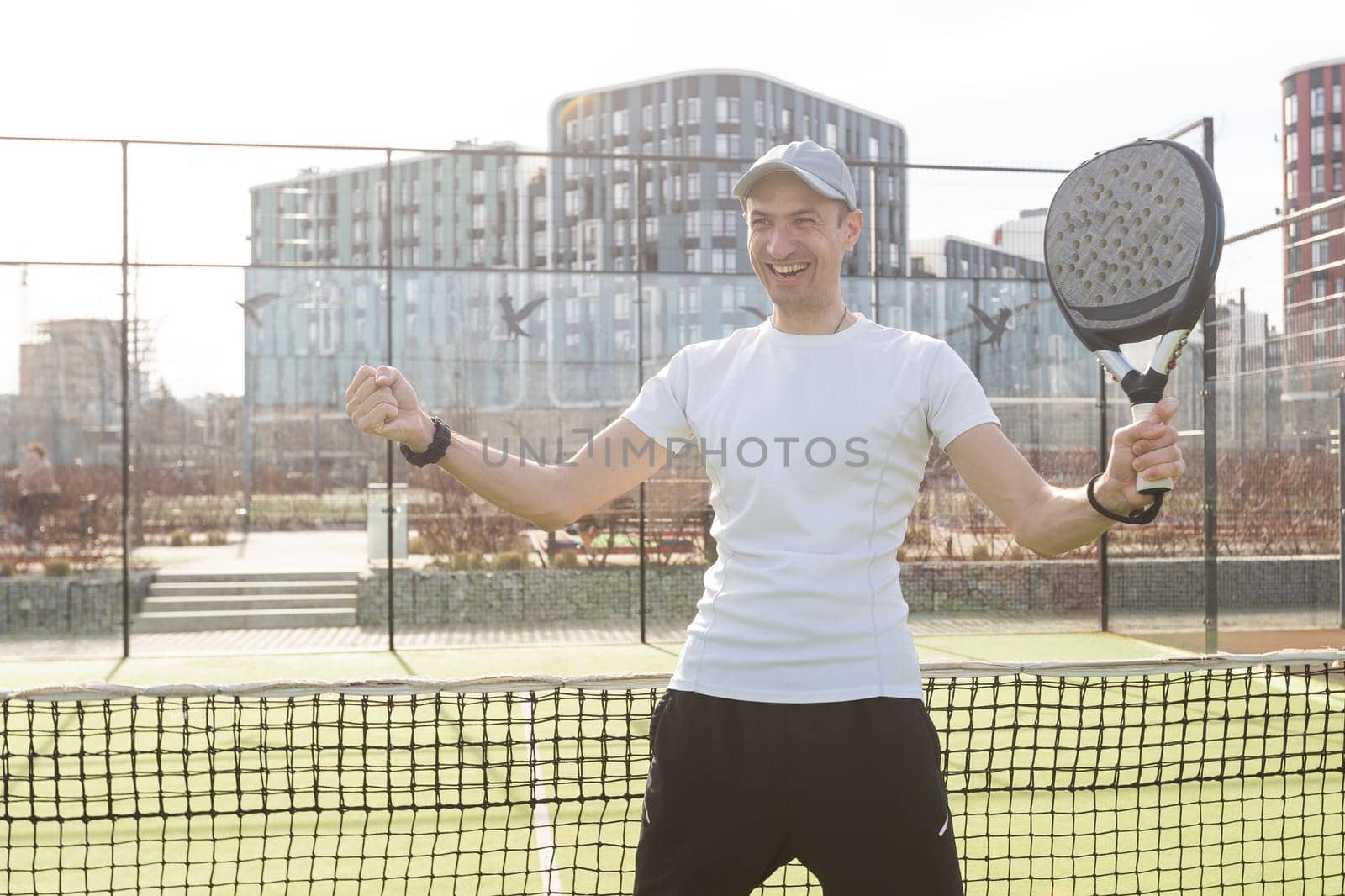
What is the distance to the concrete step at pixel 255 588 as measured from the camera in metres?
8.87

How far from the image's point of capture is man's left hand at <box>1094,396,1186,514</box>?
1.23 metres

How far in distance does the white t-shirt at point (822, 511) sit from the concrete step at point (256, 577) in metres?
8.09

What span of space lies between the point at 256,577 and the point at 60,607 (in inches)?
56.7

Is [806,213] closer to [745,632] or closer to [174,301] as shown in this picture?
[745,632]

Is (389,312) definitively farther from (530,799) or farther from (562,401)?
(530,799)

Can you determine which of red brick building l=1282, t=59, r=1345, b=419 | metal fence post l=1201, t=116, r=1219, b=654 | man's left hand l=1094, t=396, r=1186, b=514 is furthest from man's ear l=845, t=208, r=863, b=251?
metal fence post l=1201, t=116, r=1219, b=654

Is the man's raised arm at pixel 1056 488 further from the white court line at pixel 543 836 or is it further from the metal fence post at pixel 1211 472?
the metal fence post at pixel 1211 472

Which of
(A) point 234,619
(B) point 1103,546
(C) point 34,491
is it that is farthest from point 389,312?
(B) point 1103,546

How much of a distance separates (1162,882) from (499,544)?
6.60 m

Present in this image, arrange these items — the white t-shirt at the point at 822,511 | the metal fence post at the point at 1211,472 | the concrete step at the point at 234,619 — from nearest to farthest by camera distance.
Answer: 1. the white t-shirt at the point at 822,511
2. the metal fence post at the point at 1211,472
3. the concrete step at the point at 234,619

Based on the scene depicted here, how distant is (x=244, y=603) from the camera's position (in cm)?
872

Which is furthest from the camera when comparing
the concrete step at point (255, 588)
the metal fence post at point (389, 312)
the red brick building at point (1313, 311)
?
the concrete step at point (255, 588)

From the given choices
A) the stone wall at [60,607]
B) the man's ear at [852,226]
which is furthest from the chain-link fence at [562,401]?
the man's ear at [852,226]

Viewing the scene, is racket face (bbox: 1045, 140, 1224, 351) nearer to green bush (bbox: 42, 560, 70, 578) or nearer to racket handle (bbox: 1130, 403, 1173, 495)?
racket handle (bbox: 1130, 403, 1173, 495)
